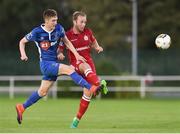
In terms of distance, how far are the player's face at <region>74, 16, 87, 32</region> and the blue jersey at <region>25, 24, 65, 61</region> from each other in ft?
1.65

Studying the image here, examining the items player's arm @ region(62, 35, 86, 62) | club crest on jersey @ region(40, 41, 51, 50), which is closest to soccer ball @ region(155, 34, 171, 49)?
player's arm @ region(62, 35, 86, 62)

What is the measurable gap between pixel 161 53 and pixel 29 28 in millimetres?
17269

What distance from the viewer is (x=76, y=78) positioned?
1493 centimetres

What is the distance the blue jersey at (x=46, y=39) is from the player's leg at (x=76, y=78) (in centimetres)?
43

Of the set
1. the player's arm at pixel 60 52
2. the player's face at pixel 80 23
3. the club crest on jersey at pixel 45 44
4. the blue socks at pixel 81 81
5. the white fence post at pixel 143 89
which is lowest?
the white fence post at pixel 143 89

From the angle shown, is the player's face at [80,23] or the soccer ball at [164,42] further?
the soccer ball at [164,42]

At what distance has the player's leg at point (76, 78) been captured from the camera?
14.7m

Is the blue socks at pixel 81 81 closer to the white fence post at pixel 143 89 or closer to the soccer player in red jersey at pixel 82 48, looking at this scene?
the soccer player in red jersey at pixel 82 48

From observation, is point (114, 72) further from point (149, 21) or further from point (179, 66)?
point (149, 21)

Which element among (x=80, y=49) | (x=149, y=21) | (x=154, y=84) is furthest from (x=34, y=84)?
(x=80, y=49)

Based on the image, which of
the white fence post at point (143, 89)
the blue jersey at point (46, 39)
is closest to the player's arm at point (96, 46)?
the blue jersey at point (46, 39)

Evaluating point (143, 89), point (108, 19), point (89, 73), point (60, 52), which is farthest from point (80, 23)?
point (108, 19)

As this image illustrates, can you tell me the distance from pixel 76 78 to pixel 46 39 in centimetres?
116

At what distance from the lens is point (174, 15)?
5734cm
